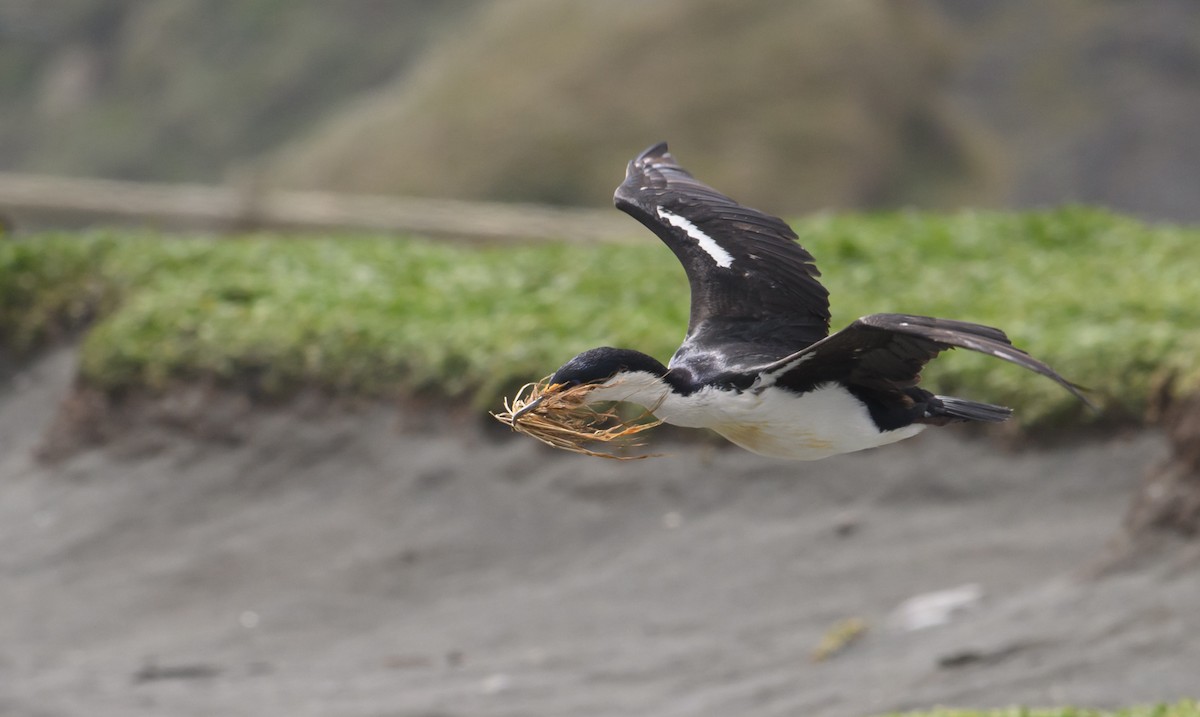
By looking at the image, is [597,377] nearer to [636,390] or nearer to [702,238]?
[636,390]

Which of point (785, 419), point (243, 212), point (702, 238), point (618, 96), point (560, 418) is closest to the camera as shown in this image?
point (560, 418)

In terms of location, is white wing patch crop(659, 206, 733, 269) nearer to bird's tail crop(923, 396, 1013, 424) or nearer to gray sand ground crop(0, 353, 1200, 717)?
bird's tail crop(923, 396, 1013, 424)

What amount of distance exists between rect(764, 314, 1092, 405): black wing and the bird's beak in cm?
49

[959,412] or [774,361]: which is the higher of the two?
[774,361]

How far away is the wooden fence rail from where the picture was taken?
11312 millimetres

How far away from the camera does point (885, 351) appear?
343 cm

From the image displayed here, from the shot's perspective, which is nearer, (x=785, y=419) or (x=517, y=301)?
(x=785, y=419)

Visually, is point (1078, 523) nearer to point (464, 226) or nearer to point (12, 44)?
point (464, 226)

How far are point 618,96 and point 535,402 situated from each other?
17065mm

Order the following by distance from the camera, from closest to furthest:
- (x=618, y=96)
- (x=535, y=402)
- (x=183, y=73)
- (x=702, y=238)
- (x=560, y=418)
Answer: (x=535, y=402) → (x=560, y=418) → (x=702, y=238) → (x=618, y=96) → (x=183, y=73)

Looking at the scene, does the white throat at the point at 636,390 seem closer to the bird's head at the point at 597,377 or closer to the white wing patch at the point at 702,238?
the bird's head at the point at 597,377

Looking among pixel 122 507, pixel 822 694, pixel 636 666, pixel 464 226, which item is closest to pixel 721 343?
pixel 822 694

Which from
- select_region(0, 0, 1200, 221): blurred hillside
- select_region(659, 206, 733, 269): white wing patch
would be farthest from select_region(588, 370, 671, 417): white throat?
select_region(0, 0, 1200, 221): blurred hillside

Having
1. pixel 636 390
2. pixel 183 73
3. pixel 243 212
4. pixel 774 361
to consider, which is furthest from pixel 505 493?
pixel 183 73
